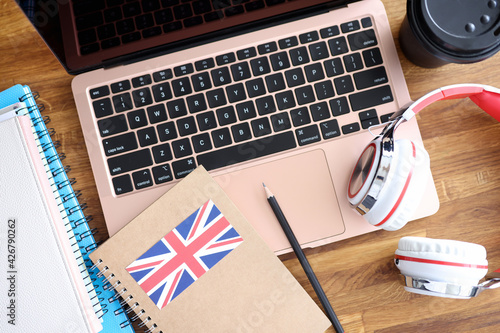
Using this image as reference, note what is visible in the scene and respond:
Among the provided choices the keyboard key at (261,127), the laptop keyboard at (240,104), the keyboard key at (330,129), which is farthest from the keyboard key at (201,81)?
the keyboard key at (330,129)

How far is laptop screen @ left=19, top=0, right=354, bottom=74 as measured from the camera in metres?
0.65

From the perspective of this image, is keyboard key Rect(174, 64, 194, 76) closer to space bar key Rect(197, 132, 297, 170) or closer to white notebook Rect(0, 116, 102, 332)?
space bar key Rect(197, 132, 297, 170)

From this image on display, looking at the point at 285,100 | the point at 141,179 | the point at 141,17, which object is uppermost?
the point at 141,17

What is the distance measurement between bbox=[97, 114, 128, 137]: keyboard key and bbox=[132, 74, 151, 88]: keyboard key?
0.19ft

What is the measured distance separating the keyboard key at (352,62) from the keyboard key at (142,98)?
0.34 meters

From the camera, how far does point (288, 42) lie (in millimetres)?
675

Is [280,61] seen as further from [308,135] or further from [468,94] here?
[468,94]

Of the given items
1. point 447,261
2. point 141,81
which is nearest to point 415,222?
point 447,261

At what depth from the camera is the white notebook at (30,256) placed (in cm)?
59

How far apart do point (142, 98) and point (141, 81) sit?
3 cm

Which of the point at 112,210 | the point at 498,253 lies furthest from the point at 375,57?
the point at 112,210

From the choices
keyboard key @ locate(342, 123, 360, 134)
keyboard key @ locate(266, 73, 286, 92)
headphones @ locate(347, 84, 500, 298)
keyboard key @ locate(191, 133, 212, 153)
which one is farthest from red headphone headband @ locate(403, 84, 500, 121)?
keyboard key @ locate(191, 133, 212, 153)

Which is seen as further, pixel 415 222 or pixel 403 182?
pixel 415 222

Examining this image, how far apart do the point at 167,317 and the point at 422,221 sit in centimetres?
46
